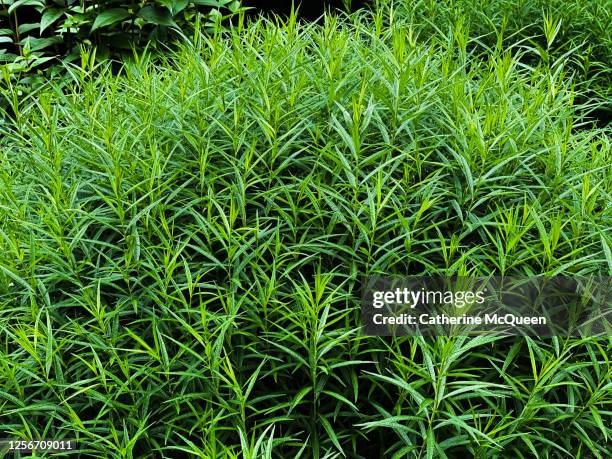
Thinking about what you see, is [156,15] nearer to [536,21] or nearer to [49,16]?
[49,16]

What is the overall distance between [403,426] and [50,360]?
781 mm

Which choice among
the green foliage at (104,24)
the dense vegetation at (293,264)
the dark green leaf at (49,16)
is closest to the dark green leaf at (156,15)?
the green foliage at (104,24)

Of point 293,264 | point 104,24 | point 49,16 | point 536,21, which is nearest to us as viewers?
point 293,264

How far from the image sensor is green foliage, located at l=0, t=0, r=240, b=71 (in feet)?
13.1

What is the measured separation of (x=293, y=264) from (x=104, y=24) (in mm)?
2658

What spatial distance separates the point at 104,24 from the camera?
3.96 metres

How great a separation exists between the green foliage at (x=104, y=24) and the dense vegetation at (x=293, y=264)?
1883 millimetres

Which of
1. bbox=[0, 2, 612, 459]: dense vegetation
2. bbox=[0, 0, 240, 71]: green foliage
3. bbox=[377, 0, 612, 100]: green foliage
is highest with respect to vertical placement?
bbox=[0, 0, 240, 71]: green foliage

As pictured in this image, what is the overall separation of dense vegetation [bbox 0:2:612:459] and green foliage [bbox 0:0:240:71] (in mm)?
1883

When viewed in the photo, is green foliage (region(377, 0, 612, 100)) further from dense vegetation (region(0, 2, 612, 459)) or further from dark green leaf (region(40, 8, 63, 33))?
dark green leaf (region(40, 8, 63, 33))

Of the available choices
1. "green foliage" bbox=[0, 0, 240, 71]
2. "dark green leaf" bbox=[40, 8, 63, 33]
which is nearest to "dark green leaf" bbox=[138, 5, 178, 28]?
"green foliage" bbox=[0, 0, 240, 71]

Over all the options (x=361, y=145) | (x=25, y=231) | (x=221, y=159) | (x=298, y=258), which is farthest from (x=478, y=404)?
(x=25, y=231)

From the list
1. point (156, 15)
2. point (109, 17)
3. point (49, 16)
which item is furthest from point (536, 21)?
point (49, 16)

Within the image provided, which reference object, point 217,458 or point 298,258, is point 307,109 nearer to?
point 298,258
